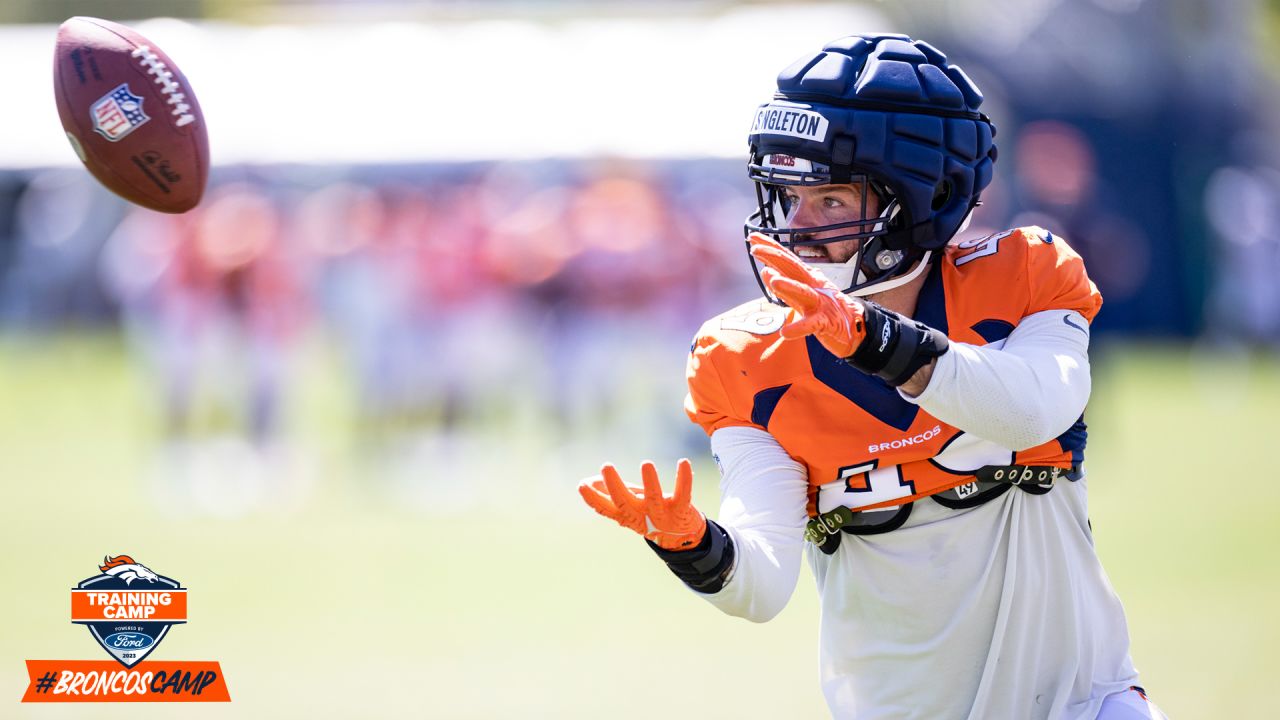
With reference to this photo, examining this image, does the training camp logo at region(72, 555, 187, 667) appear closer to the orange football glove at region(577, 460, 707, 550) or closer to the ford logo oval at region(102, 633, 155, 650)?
the ford logo oval at region(102, 633, 155, 650)

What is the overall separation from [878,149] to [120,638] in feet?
7.51

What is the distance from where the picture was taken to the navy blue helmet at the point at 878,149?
8.89 ft

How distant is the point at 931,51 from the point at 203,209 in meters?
12.3

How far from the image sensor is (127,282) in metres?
16.0

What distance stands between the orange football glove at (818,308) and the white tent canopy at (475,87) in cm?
1751

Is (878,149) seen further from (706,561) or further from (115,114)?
(115,114)

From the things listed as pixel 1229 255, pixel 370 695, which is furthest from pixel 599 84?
pixel 370 695

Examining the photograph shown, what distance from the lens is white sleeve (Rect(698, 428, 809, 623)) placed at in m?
2.51

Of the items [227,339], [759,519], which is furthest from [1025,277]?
[227,339]

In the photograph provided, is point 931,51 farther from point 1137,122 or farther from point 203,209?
point 1137,122

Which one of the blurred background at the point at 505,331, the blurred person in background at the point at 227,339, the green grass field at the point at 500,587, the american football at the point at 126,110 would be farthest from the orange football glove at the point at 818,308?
the blurred person in background at the point at 227,339

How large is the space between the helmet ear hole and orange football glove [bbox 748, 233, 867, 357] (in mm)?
537

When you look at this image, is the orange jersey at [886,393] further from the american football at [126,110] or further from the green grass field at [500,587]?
the green grass field at [500,587]

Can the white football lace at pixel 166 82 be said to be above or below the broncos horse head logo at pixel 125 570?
above
